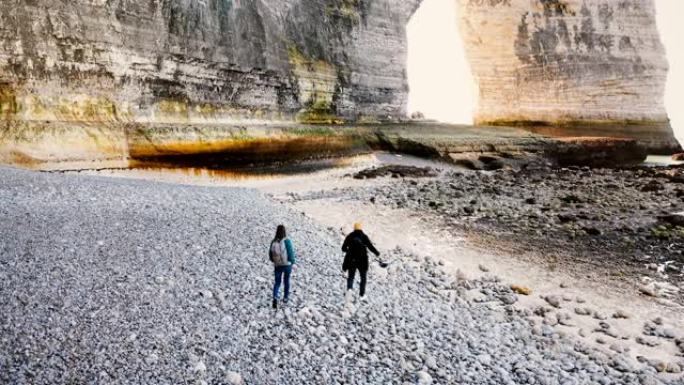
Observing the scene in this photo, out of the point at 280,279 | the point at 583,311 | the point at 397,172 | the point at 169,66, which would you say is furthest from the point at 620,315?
the point at 169,66

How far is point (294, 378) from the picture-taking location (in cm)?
401

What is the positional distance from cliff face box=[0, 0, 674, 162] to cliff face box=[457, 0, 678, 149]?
0.09 m

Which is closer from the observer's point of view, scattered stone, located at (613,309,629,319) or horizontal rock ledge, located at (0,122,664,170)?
scattered stone, located at (613,309,629,319)

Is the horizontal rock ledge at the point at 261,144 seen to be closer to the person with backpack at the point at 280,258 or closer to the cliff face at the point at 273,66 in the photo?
the cliff face at the point at 273,66

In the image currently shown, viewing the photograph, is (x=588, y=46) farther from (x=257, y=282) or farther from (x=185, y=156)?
(x=257, y=282)

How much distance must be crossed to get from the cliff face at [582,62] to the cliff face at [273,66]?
9cm

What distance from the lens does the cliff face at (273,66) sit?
44.0 feet

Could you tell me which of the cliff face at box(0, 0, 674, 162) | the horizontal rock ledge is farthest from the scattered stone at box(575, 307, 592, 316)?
the cliff face at box(0, 0, 674, 162)

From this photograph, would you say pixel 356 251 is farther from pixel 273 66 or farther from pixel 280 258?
pixel 273 66

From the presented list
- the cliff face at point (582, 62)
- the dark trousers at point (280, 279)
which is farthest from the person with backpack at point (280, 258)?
the cliff face at point (582, 62)

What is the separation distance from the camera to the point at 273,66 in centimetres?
2045

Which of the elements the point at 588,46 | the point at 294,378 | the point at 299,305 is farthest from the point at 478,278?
the point at 588,46

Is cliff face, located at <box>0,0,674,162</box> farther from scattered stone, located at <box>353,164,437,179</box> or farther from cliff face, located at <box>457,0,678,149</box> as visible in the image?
scattered stone, located at <box>353,164,437,179</box>

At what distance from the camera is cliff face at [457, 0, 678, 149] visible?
111ft
